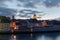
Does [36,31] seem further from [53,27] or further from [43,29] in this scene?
[53,27]

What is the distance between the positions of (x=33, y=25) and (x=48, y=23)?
9.26m

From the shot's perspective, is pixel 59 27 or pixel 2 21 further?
pixel 59 27

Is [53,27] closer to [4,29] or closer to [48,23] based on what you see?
[48,23]

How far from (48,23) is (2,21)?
20.0 meters

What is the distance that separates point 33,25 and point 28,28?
19.0ft

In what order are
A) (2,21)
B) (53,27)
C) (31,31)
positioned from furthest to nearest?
1. (53,27)
2. (2,21)
3. (31,31)

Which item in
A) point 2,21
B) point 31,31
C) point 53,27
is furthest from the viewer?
point 53,27

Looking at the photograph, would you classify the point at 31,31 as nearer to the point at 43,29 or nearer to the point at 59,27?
the point at 43,29

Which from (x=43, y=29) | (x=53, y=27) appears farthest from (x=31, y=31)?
(x=53, y=27)

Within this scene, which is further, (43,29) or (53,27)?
(53,27)

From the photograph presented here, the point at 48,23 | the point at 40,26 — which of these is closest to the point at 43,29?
the point at 40,26

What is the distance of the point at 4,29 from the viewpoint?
8075 cm

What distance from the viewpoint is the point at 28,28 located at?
82250 millimetres

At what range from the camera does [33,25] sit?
87688mm
